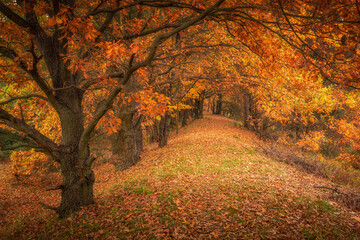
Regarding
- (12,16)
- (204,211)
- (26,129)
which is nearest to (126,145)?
(26,129)

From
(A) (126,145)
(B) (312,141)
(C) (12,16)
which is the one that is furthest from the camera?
(B) (312,141)

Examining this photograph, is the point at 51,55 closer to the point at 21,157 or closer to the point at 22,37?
the point at 22,37

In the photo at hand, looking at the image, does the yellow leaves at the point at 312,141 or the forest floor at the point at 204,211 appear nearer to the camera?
the forest floor at the point at 204,211

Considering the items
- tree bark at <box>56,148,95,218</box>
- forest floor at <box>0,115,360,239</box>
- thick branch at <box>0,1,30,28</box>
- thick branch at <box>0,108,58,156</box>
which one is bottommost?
forest floor at <box>0,115,360,239</box>

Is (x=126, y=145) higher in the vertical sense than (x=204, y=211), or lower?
higher

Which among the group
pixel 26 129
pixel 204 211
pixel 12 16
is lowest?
pixel 204 211

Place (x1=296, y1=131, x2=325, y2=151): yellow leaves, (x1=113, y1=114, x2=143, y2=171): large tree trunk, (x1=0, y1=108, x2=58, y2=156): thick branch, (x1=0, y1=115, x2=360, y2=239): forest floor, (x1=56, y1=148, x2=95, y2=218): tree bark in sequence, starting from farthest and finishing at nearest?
(x1=296, y1=131, x2=325, y2=151): yellow leaves < (x1=113, y1=114, x2=143, y2=171): large tree trunk < (x1=56, y1=148, x2=95, y2=218): tree bark < (x1=0, y1=108, x2=58, y2=156): thick branch < (x1=0, y1=115, x2=360, y2=239): forest floor

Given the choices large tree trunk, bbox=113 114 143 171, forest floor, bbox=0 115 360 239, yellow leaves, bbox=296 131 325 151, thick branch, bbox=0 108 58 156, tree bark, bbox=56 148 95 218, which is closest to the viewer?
forest floor, bbox=0 115 360 239

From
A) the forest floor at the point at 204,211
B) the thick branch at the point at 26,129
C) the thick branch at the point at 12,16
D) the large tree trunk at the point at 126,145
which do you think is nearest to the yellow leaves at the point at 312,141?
the forest floor at the point at 204,211

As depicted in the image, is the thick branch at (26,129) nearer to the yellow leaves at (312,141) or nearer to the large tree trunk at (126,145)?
the large tree trunk at (126,145)

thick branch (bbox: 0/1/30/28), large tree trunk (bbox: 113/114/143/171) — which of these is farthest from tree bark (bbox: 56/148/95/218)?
large tree trunk (bbox: 113/114/143/171)

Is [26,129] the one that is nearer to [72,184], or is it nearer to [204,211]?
[72,184]

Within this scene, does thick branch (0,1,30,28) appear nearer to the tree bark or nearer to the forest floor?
the tree bark

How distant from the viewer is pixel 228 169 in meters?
8.53
